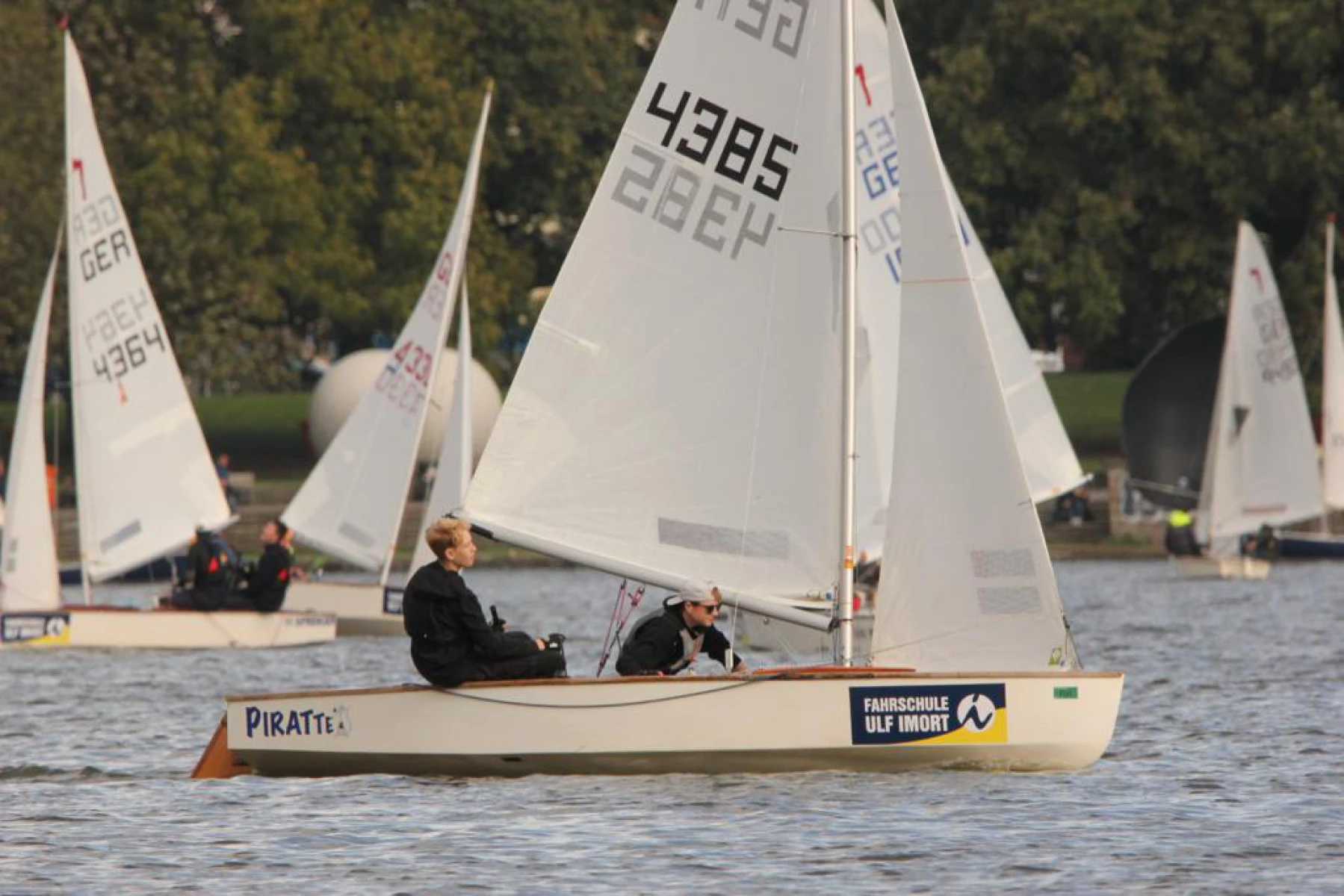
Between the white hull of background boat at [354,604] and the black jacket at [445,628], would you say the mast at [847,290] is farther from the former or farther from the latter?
the white hull of background boat at [354,604]

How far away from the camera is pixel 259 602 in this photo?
1190 inches

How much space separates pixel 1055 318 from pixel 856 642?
4246cm

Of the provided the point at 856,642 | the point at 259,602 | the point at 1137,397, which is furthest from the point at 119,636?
the point at 1137,397

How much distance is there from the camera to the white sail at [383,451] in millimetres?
34844

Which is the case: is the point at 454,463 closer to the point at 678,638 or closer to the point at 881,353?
the point at 881,353

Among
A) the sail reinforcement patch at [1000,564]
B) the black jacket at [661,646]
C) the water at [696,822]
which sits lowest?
the water at [696,822]

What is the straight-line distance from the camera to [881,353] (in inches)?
1109

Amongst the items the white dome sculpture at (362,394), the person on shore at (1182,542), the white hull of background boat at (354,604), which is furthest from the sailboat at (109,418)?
the white dome sculpture at (362,394)

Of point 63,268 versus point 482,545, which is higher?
point 63,268

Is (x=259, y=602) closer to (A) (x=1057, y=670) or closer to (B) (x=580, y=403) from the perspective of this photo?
(B) (x=580, y=403)

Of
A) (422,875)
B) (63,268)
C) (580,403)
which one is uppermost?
(63,268)

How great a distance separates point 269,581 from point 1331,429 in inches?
1118

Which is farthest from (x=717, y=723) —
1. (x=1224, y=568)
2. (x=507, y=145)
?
(x=507, y=145)

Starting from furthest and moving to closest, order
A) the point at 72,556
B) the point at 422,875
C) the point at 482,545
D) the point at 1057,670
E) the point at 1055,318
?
the point at 1055,318, the point at 482,545, the point at 72,556, the point at 1057,670, the point at 422,875
